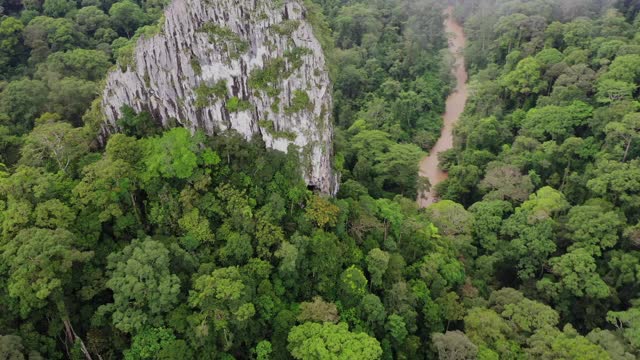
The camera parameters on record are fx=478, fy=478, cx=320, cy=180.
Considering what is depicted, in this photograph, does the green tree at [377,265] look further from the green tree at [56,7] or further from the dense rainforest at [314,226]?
the green tree at [56,7]

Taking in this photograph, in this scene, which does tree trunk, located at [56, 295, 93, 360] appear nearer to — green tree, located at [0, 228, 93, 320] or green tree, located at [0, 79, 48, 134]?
green tree, located at [0, 228, 93, 320]

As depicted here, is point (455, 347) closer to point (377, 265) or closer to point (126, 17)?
point (377, 265)

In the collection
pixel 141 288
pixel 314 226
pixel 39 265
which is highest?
pixel 39 265

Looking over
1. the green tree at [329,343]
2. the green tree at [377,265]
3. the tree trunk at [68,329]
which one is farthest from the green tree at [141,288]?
the green tree at [377,265]

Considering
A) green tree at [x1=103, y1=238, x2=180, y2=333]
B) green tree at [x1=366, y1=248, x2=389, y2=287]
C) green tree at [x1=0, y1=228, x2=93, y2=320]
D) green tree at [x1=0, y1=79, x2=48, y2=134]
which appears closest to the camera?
green tree at [x1=0, y1=228, x2=93, y2=320]

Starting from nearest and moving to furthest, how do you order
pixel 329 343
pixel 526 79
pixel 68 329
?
1. pixel 68 329
2. pixel 329 343
3. pixel 526 79

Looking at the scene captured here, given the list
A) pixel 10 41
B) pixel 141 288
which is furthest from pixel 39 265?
pixel 10 41

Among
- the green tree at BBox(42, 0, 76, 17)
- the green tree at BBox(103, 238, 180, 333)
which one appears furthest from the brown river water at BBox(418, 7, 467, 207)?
the green tree at BBox(42, 0, 76, 17)
